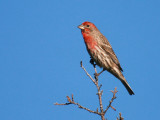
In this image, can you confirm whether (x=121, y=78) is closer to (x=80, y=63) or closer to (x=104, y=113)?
(x=80, y=63)

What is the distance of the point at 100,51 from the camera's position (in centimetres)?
830

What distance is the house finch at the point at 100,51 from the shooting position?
8.23 metres

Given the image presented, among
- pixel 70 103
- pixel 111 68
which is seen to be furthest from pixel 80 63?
pixel 111 68

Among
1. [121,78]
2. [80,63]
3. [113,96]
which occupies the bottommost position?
[113,96]

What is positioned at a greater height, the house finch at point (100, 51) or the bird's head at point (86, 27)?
the bird's head at point (86, 27)

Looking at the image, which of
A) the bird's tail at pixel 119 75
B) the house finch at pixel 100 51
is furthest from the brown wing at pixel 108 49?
the bird's tail at pixel 119 75

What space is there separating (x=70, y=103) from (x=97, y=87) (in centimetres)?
67

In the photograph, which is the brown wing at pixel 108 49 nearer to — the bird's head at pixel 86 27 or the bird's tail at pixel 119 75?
the bird's tail at pixel 119 75

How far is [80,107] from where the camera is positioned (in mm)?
4695

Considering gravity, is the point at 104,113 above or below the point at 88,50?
below

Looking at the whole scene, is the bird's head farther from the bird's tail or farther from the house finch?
the bird's tail

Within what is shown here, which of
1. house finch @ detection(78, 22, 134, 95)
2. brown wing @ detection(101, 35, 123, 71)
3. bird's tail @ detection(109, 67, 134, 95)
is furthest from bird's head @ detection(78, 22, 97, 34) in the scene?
bird's tail @ detection(109, 67, 134, 95)

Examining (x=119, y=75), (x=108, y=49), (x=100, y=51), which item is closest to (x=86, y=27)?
A: (x=100, y=51)

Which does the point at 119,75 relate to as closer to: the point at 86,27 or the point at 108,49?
the point at 108,49
